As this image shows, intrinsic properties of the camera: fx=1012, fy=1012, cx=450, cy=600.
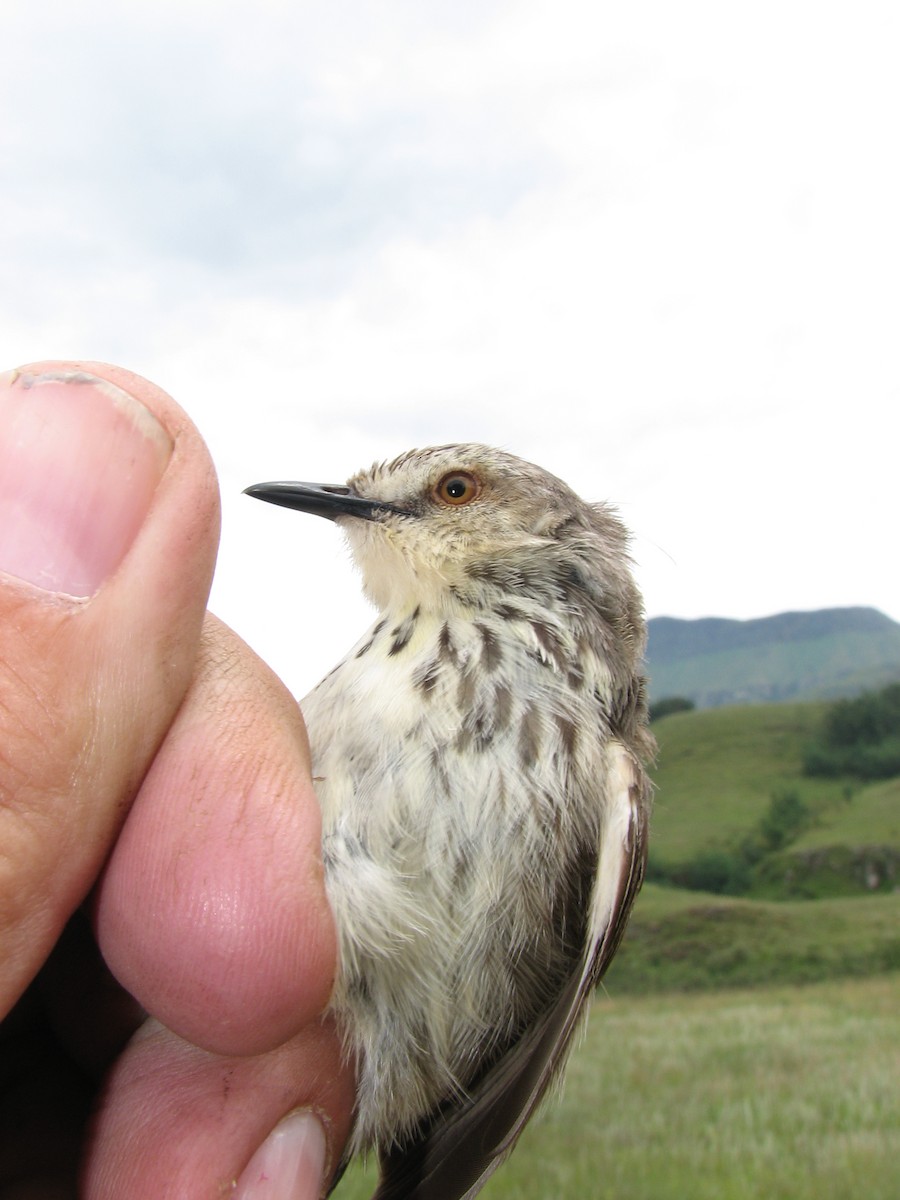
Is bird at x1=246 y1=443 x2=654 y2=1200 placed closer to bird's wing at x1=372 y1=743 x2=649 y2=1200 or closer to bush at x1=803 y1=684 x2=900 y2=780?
bird's wing at x1=372 y1=743 x2=649 y2=1200

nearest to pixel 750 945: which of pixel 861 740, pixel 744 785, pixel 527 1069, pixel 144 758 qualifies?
pixel 744 785

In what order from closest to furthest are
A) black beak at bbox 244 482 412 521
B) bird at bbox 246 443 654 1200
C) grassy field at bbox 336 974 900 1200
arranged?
bird at bbox 246 443 654 1200
black beak at bbox 244 482 412 521
grassy field at bbox 336 974 900 1200

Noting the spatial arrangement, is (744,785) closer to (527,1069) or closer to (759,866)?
(759,866)

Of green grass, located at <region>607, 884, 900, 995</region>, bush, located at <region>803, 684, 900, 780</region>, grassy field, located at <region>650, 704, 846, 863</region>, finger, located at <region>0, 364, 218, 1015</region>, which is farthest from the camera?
bush, located at <region>803, 684, 900, 780</region>

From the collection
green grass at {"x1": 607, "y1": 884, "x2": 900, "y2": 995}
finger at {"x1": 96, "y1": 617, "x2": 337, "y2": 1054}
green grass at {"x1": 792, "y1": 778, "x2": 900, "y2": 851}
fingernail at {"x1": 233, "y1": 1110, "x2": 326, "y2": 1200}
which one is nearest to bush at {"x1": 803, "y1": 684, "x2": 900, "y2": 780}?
green grass at {"x1": 792, "y1": 778, "x2": 900, "y2": 851}

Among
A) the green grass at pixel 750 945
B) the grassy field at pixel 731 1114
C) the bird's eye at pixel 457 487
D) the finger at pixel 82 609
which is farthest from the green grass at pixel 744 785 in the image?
the finger at pixel 82 609

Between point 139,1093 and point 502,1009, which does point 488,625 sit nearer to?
point 502,1009
